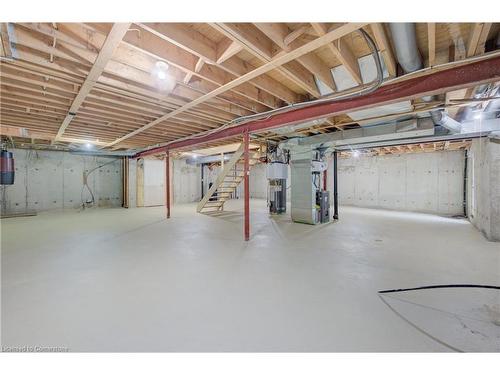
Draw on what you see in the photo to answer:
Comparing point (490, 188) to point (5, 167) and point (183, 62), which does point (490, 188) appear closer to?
point (183, 62)

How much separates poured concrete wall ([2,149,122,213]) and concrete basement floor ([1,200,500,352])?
484 cm

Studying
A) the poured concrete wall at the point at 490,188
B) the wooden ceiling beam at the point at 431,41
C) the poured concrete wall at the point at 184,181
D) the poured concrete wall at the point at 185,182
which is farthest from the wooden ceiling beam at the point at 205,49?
the poured concrete wall at the point at 185,182

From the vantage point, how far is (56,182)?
25.6 feet

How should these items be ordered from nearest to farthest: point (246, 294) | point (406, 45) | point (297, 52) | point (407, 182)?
point (406, 45), point (297, 52), point (246, 294), point (407, 182)

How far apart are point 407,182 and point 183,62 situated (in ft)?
29.5

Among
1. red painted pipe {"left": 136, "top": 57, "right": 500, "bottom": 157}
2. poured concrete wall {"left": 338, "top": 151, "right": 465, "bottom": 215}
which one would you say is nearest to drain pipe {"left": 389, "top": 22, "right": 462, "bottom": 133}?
red painted pipe {"left": 136, "top": 57, "right": 500, "bottom": 157}

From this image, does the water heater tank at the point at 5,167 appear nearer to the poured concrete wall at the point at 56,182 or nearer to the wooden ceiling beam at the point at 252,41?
the poured concrete wall at the point at 56,182

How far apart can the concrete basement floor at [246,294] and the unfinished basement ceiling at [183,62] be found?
2.24 m

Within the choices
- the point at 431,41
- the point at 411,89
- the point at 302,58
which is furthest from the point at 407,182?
the point at 302,58

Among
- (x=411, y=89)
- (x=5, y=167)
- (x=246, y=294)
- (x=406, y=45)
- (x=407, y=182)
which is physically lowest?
(x=246, y=294)

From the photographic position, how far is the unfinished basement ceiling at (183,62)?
1.78 m

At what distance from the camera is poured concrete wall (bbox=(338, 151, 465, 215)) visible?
23.6 feet
